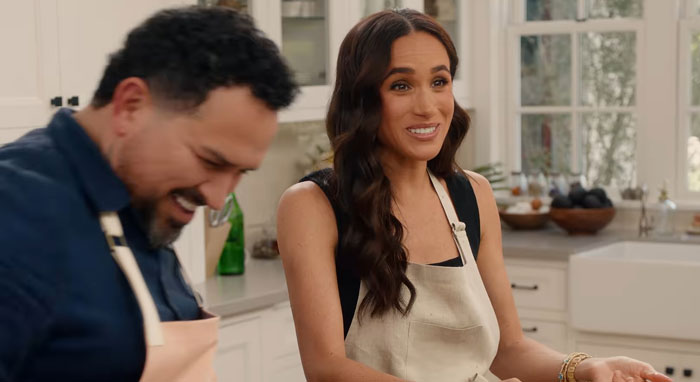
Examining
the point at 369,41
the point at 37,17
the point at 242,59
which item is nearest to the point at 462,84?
the point at 37,17

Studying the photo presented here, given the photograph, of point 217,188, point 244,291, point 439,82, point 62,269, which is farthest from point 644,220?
point 62,269

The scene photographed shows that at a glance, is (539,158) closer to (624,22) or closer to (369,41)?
(624,22)

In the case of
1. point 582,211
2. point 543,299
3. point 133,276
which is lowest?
A: point 543,299

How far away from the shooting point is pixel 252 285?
337 cm

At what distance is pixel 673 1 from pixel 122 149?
12.4 feet

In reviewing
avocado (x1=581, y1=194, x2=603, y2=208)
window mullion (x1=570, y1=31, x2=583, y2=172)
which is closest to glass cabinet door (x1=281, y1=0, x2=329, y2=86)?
Result: avocado (x1=581, y1=194, x2=603, y2=208)

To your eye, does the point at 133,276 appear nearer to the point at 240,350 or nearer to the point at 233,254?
the point at 240,350

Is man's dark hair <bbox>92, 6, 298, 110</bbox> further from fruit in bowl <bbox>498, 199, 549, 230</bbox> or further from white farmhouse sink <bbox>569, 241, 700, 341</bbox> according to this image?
fruit in bowl <bbox>498, 199, 549, 230</bbox>

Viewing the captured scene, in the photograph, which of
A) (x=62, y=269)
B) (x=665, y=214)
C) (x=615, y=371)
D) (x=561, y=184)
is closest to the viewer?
(x=62, y=269)

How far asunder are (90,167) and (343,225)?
84cm

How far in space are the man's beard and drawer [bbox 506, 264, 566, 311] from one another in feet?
9.61

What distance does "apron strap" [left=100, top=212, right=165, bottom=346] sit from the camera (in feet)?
3.72

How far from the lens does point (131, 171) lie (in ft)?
3.81

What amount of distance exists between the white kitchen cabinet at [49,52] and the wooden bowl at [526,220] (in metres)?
2.12
